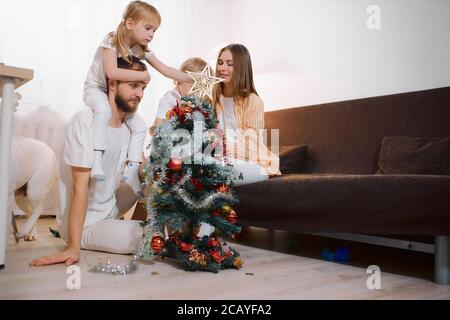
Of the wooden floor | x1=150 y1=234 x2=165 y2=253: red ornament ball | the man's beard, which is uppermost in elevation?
the man's beard

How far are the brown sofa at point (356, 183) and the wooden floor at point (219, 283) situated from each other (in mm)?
167

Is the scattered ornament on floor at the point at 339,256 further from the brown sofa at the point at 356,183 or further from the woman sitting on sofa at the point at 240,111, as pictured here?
the woman sitting on sofa at the point at 240,111

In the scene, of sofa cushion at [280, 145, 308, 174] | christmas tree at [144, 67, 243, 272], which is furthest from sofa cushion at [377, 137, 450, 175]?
christmas tree at [144, 67, 243, 272]

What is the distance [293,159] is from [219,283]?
137 centimetres

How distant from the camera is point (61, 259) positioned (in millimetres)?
1602

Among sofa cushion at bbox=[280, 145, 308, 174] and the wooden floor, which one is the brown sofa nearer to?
sofa cushion at bbox=[280, 145, 308, 174]

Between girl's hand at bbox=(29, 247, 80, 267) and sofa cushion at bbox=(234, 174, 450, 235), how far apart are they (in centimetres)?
78

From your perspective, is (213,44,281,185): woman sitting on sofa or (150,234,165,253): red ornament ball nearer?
(150,234,165,253): red ornament ball

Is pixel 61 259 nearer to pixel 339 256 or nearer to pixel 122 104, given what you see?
pixel 122 104

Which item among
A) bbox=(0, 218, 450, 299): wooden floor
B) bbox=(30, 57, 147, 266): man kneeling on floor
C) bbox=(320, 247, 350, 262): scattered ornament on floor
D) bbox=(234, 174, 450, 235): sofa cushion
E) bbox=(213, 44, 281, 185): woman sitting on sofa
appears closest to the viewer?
bbox=(0, 218, 450, 299): wooden floor

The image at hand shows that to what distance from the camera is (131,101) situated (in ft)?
6.24

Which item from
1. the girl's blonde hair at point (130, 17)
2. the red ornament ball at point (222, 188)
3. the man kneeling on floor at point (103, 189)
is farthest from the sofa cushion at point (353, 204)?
the girl's blonde hair at point (130, 17)

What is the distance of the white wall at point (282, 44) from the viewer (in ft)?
8.48

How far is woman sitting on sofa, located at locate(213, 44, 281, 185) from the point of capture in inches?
82.5
